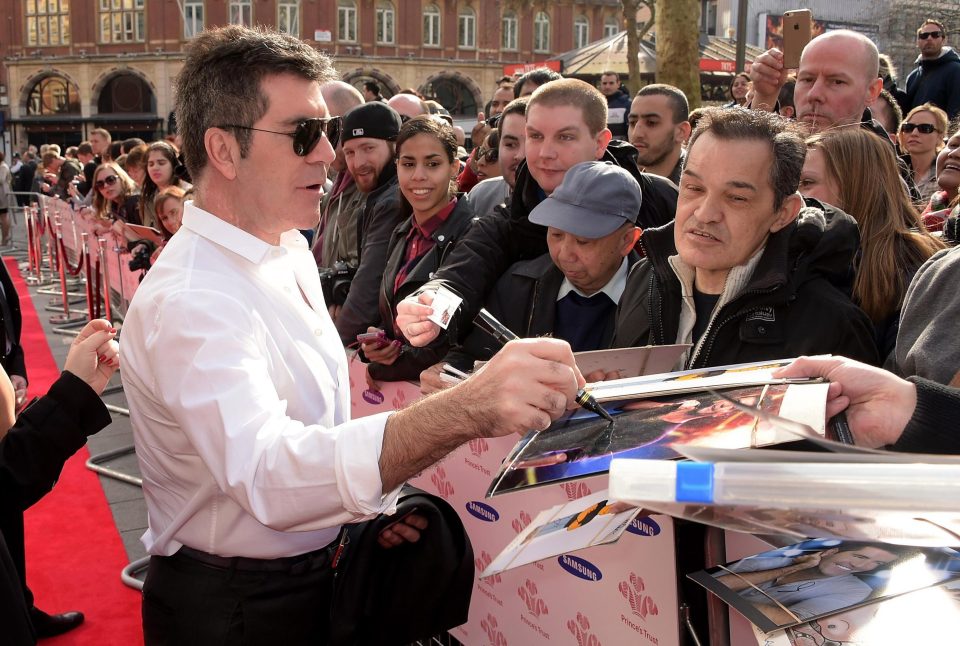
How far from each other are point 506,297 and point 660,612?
1.49 m

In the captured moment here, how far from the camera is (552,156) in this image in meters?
3.79

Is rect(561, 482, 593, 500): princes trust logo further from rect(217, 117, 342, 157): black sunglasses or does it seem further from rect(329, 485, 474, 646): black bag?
rect(217, 117, 342, 157): black sunglasses

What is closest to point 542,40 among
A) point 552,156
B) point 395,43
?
point 395,43

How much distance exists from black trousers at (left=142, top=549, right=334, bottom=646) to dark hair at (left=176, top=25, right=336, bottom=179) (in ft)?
3.39

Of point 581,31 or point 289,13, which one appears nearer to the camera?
point 289,13

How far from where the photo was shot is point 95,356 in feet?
8.27

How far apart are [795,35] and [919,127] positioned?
3.54 ft

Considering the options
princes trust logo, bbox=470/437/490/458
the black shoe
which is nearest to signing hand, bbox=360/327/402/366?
princes trust logo, bbox=470/437/490/458

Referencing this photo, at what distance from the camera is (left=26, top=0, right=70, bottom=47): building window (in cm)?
5025

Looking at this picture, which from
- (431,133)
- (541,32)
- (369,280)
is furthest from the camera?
(541,32)

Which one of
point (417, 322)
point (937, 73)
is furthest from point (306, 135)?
point (937, 73)

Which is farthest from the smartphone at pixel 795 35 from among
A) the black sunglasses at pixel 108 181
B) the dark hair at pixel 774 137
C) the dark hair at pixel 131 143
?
the dark hair at pixel 131 143

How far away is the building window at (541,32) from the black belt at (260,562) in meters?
54.6

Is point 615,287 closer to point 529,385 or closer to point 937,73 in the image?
point 529,385
